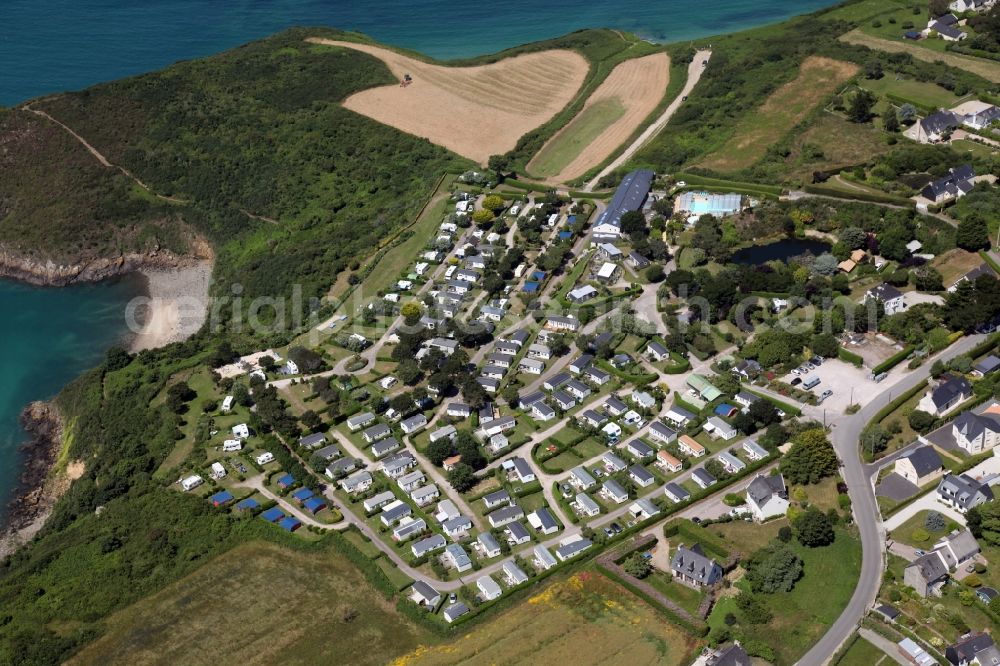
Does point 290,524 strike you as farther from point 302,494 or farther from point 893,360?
point 893,360

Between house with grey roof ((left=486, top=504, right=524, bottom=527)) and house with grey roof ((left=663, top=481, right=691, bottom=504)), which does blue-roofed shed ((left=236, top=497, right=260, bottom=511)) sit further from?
house with grey roof ((left=663, top=481, right=691, bottom=504))

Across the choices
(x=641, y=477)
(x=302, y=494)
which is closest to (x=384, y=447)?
(x=302, y=494)

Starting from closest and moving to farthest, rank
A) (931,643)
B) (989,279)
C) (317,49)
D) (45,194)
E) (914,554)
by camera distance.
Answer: (931,643), (914,554), (989,279), (45,194), (317,49)

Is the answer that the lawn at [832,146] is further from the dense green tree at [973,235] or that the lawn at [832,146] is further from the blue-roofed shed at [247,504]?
the blue-roofed shed at [247,504]

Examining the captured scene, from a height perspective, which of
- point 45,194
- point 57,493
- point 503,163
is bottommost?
point 57,493

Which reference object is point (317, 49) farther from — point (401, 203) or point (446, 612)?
point (446, 612)

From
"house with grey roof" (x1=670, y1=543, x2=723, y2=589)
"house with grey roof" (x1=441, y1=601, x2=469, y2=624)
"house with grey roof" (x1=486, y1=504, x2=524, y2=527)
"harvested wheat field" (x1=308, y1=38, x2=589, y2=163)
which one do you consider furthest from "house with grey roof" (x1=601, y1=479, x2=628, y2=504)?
"harvested wheat field" (x1=308, y1=38, x2=589, y2=163)

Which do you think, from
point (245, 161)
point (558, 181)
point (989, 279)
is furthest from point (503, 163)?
point (989, 279)
